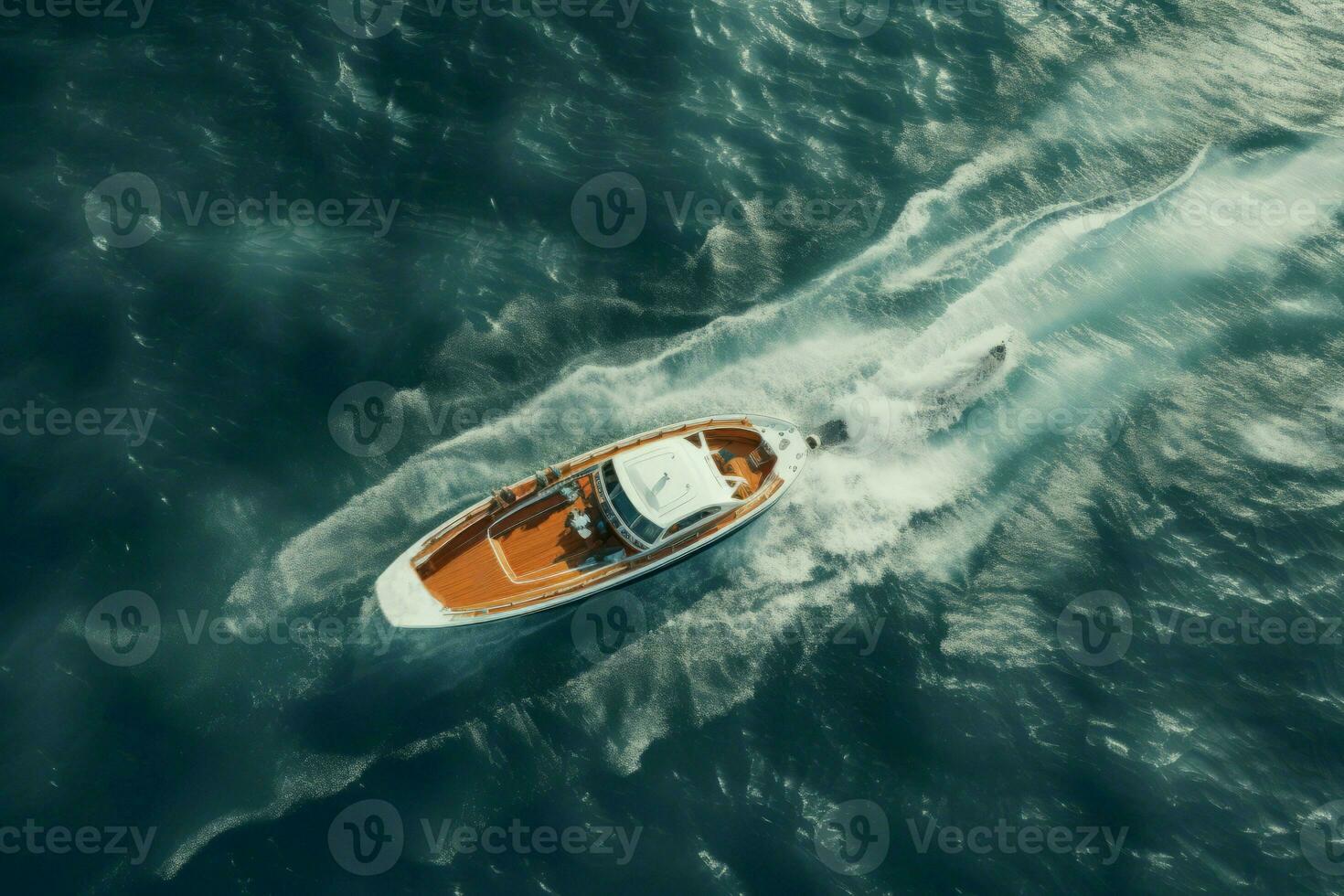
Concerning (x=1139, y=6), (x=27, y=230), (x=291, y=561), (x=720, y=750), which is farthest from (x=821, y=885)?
(x=1139, y=6)

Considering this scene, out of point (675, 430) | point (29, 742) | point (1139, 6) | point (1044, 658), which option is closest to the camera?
point (29, 742)

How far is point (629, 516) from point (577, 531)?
2811mm

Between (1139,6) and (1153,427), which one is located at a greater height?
(1139,6)

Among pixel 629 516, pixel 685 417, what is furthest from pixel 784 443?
pixel 629 516

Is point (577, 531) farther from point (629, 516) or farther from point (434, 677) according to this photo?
point (434, 677)

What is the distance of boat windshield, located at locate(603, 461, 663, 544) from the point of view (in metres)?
39.7

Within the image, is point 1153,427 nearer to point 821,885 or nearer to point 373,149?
point 821,885

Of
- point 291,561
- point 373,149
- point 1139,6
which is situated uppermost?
point 1139,6

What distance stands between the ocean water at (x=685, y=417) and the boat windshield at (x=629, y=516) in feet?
8.91

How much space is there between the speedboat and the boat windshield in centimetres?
4

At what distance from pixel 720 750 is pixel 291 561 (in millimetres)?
20868

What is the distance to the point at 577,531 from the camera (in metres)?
40.9

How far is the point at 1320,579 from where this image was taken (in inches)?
1650

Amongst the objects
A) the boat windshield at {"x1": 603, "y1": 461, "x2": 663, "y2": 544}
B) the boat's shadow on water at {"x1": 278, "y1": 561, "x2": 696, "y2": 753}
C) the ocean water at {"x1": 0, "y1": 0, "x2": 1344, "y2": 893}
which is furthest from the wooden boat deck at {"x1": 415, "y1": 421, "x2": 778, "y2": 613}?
the ocean water at {"x1": 0, "y1": 0, "x2": 1344, "y2": 893}
